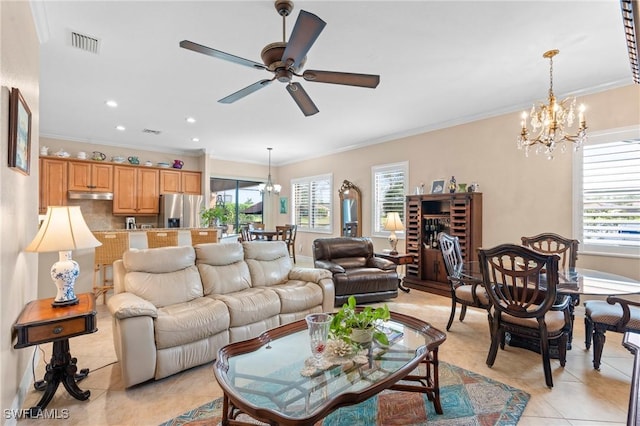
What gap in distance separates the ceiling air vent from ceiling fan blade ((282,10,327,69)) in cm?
200

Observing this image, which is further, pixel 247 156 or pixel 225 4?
pixel 247 156

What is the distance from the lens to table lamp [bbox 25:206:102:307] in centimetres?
211

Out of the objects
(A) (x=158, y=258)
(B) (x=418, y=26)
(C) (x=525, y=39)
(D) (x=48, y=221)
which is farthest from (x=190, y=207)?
(C) (x=525, y=39)

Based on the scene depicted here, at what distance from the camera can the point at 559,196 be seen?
4.05 metres

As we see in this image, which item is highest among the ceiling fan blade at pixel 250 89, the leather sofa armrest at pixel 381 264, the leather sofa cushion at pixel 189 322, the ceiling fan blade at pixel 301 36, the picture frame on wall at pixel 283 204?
the ceiling fan blade at pixel 301 36

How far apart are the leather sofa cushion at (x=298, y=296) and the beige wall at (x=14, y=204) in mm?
1977

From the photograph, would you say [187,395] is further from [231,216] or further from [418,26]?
[231,216]

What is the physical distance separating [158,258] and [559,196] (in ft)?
15.8

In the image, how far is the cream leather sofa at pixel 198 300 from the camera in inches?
92.1

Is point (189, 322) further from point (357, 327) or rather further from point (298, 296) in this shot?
point (357, 327)

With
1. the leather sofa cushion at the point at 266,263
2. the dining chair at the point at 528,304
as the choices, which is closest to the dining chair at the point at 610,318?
the dining chair at the point at 528,304

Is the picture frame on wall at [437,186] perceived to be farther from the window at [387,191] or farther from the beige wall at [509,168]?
the window at [387,191]

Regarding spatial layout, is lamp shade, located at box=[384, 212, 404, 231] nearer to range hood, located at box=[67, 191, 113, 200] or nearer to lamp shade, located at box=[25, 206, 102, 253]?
lamp shade, located at box=[25, 206, 102, 253]

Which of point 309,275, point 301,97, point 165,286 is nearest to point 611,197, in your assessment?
point 309,275
